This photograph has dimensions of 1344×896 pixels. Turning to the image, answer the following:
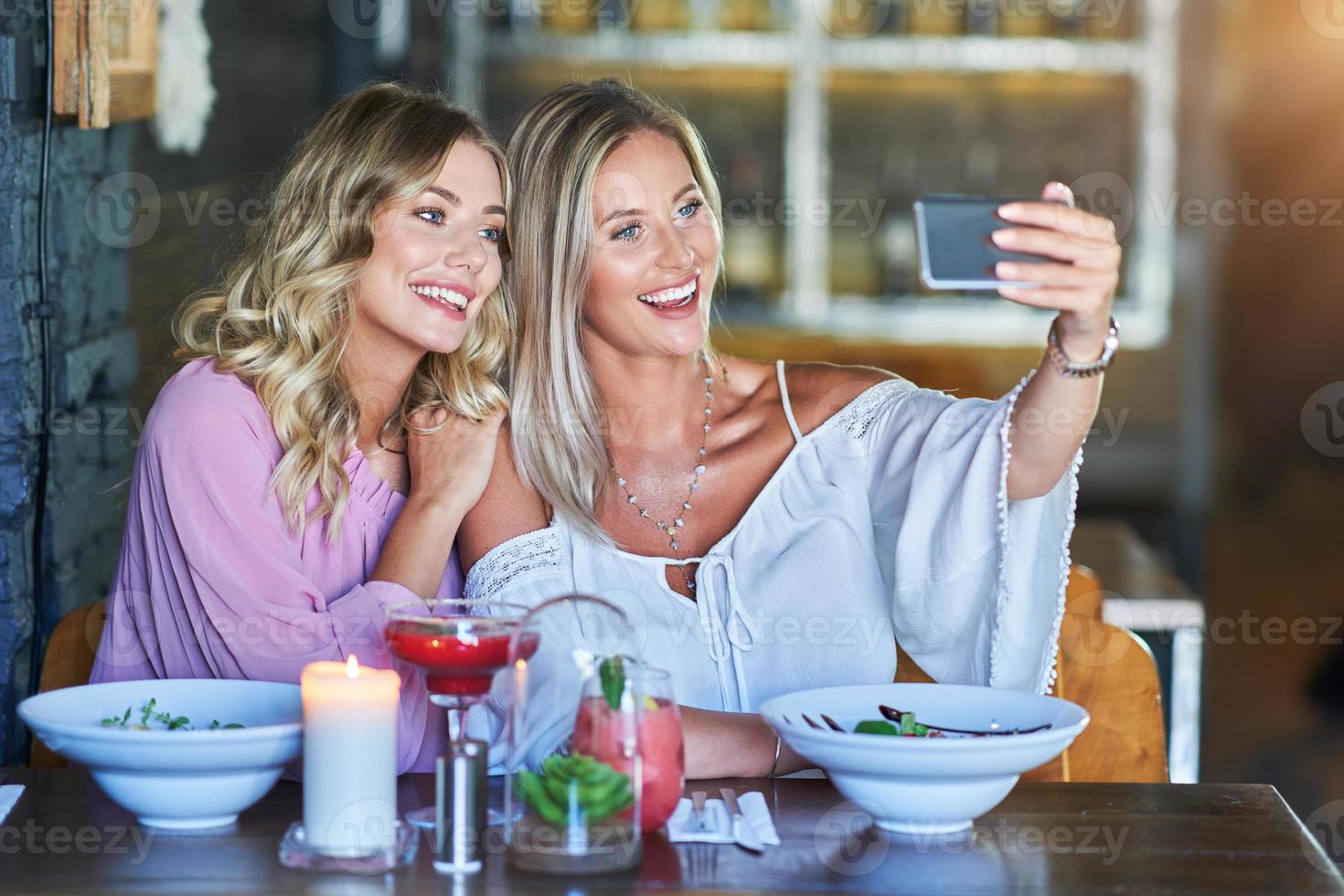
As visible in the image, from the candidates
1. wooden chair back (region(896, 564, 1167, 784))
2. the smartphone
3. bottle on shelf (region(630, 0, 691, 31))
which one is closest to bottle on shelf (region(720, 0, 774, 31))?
bottle on shelf (region(630, 0, 691, 31))

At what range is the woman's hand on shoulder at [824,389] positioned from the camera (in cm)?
204

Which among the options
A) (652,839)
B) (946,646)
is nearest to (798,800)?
(652,839)

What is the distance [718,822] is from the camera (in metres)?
1.37

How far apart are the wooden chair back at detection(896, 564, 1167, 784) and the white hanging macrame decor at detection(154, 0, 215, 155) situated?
1461 millimetres

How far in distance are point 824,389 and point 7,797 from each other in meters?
1.12

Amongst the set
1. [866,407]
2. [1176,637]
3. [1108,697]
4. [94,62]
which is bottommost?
[1176,637]

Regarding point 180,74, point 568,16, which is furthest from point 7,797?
Result: point 568,16

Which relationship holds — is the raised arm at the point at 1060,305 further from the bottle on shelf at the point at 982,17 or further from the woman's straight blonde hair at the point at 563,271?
the bottle on shelf at the point at 982,17

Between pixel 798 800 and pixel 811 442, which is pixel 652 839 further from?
pixel 811 442

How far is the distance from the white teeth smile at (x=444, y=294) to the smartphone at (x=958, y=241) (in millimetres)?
718

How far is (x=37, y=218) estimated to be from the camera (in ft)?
6.41

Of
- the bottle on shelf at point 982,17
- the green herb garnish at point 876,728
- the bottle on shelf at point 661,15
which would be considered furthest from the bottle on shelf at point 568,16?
the green herb garnish at point 876,728

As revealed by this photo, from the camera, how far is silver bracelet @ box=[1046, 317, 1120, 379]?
151cm

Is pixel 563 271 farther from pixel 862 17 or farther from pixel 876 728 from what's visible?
pixel 862 17
